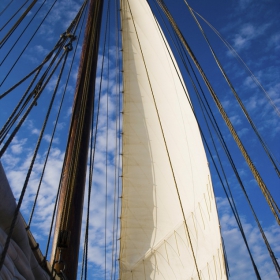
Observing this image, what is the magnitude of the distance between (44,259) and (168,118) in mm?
5643

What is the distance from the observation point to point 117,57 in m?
8.83

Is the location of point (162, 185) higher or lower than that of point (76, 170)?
higher

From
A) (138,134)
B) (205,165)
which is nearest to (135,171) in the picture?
(138,134)

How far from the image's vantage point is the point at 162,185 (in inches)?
283

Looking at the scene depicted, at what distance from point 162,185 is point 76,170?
11.2ft

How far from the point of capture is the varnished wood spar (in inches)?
134

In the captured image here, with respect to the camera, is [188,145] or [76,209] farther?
[188,145]

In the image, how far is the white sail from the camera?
6262 millimetres

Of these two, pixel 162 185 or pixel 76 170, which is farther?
pixel 162 185

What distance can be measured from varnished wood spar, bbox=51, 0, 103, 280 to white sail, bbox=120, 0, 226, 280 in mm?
1531

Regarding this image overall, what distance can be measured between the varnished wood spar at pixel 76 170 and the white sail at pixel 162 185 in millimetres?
1531

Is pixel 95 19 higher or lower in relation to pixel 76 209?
higher

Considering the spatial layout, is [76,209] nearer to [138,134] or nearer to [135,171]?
[135,171]

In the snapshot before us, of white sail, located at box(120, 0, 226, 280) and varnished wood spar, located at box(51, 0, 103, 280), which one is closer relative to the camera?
varnished wood spar, located at box(51, 0, 103, 280)
